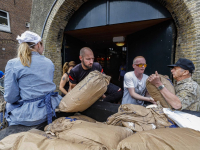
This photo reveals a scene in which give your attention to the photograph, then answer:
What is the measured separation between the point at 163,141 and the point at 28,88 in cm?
156

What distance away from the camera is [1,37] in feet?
37.1

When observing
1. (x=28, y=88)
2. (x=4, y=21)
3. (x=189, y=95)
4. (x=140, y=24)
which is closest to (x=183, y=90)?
(x=189, y=95)

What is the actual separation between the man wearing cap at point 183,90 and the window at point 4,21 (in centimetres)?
1577

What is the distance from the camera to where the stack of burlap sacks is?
77 centimetres

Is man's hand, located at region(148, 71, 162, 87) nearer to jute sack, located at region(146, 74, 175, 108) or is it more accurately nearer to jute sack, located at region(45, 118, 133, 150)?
jute sack, located at region(146, 74, 175, 108)

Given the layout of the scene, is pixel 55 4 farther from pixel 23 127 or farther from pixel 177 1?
pixel 23 127

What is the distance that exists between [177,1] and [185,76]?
271 centimetres

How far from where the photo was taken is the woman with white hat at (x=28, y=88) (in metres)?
1.33

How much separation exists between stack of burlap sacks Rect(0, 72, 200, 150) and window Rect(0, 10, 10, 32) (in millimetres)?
15074

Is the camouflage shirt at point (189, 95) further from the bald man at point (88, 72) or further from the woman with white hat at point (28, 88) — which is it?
the woman with white hat at point (28, 88)

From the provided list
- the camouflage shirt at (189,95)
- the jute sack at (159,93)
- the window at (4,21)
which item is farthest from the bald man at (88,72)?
the window at (4,21)

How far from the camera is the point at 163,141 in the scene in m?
0.76

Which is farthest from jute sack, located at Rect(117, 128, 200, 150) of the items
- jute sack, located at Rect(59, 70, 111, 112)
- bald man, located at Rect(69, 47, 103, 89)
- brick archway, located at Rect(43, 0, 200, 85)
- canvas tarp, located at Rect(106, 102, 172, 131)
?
brick archway, located at Rect(43, 0, 200, 85)

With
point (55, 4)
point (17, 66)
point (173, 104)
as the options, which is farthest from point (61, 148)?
point (55, 4)
